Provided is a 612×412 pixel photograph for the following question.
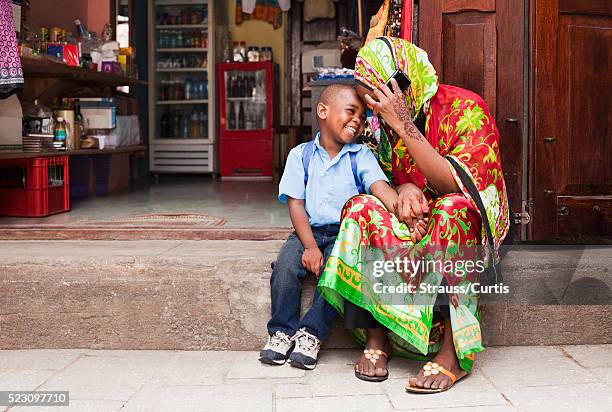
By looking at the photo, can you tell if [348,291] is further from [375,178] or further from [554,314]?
[554,314]

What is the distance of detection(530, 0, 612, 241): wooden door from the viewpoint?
3.26 metres

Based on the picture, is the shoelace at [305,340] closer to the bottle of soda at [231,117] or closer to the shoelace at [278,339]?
the shoelace at [278,339]

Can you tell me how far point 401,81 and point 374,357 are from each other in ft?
3.06

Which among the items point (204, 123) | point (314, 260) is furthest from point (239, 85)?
point (314, 260)

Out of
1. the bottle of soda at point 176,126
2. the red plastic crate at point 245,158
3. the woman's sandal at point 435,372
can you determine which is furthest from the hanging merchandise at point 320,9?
the woman's sandal at point 435,372

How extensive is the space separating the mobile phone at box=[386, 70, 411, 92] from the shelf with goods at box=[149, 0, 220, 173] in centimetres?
722

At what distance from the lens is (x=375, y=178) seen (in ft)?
8.70

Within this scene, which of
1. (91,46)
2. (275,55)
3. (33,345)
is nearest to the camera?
(33,345)

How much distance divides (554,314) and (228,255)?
1.25 metres

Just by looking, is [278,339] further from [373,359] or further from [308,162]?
[308,162]

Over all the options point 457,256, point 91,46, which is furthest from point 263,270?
point 91,46

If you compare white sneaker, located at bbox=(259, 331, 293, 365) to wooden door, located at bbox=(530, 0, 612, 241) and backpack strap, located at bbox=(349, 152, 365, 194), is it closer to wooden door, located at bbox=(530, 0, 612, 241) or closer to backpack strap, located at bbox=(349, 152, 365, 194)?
backpack strap, located at bbox=(349, 152, 365, 194)

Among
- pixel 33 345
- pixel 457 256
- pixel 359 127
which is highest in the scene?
pixel 359 127

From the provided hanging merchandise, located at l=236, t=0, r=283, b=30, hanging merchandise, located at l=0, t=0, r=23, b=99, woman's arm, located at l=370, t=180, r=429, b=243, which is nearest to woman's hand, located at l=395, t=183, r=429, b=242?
woman's arm, located at l=370, t=180, r=429, b=243
